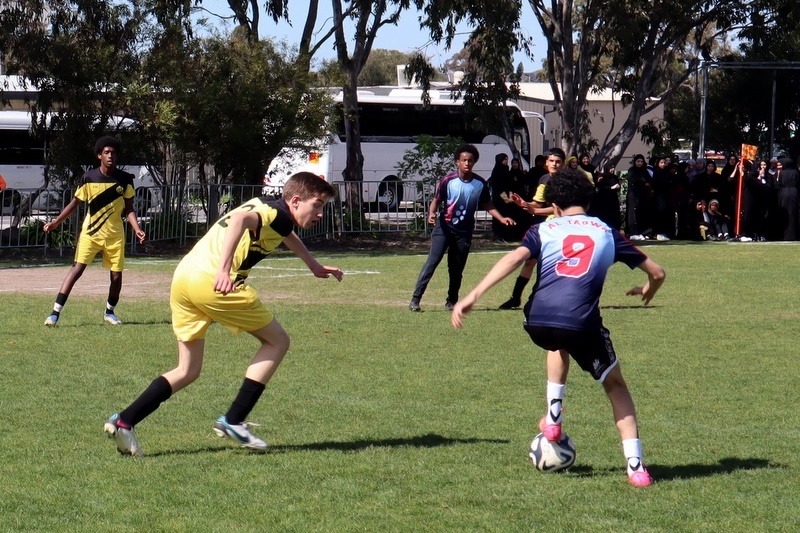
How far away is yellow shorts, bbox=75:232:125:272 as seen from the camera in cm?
1230

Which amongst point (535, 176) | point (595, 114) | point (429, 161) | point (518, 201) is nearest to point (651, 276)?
point (518, 201)

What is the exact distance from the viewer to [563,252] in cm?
598

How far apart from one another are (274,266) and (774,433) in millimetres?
13465

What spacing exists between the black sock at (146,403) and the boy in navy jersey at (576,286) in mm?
1713

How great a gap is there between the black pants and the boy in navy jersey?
295 inches

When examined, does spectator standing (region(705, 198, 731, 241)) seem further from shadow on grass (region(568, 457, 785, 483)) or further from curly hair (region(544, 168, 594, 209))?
curly hair (region(544, 168, 594, 209))

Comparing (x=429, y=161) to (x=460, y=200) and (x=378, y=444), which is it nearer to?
(x=460, y=200)

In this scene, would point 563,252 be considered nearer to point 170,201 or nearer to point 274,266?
point 274,266

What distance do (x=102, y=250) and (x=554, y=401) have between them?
7.22 metres

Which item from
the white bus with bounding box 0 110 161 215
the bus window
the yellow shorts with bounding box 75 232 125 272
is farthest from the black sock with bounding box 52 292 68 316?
the bus window

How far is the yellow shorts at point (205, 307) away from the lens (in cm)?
651

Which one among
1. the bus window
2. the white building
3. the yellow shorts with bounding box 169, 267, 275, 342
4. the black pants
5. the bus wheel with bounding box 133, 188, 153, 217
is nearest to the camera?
the yellow shorts with bounding box 169, 267, 275, 342

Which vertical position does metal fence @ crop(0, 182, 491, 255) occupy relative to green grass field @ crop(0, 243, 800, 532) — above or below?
above

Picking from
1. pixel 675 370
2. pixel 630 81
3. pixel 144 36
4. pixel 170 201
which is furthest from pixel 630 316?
pixel 630 81
